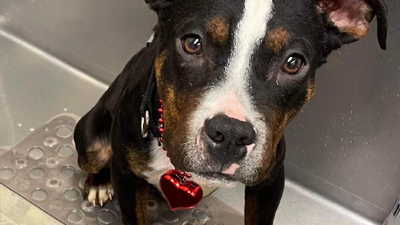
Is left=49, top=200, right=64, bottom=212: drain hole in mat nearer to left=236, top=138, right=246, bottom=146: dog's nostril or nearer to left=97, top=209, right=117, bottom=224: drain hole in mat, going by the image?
left=97, top=209, right=117, bottom=224: drain hole in mat

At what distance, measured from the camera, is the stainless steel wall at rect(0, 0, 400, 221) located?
94.7 inches

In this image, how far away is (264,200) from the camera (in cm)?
207

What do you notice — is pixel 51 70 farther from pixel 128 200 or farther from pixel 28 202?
pixel 128 200

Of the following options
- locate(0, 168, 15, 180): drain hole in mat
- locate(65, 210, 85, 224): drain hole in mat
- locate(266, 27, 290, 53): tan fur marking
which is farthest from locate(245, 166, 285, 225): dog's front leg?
locate(0, 168, 15, 180): drain hole in mat

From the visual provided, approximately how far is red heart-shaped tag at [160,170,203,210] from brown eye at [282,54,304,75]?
61 centimetres

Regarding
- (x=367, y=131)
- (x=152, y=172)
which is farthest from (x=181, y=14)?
(x=367, y=131)

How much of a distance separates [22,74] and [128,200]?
1.43m

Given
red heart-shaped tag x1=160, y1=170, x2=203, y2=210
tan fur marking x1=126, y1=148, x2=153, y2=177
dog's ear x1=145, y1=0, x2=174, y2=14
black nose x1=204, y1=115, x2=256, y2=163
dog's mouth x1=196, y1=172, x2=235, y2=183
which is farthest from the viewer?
red heart-shaped tag x1=160, y1=170, x2=203, y2=210

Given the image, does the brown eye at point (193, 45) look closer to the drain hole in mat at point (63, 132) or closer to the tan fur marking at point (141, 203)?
the tan fur marking at point (141, 203)

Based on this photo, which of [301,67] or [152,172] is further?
[152,172]

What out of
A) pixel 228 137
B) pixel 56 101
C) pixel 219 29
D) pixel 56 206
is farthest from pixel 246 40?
pixel 56 101

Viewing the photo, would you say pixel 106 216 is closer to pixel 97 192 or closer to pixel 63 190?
pixel 97 192

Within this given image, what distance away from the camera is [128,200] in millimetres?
2105

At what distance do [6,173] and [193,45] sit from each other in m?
1.52
